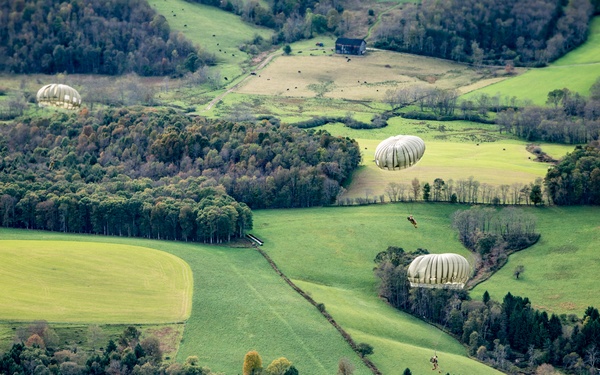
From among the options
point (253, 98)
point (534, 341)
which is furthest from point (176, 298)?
point (253, 98)

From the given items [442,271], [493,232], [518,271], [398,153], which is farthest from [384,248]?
[442,271]

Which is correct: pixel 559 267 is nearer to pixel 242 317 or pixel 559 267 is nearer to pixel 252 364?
pixel 242 317

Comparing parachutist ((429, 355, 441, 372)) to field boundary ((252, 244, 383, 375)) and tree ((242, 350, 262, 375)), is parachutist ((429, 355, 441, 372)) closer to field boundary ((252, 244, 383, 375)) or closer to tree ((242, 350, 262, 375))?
field boundary ((252, 244, 383, 375))

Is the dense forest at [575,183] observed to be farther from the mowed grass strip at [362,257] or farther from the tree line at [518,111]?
the tree line at [518,111]

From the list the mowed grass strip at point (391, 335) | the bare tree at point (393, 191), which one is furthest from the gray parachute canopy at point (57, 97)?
the bare tree at point (393, 191)

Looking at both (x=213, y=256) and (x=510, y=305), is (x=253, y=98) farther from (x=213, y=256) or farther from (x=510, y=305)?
(x=510, y=305)

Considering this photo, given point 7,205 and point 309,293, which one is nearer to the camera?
point 309,293
